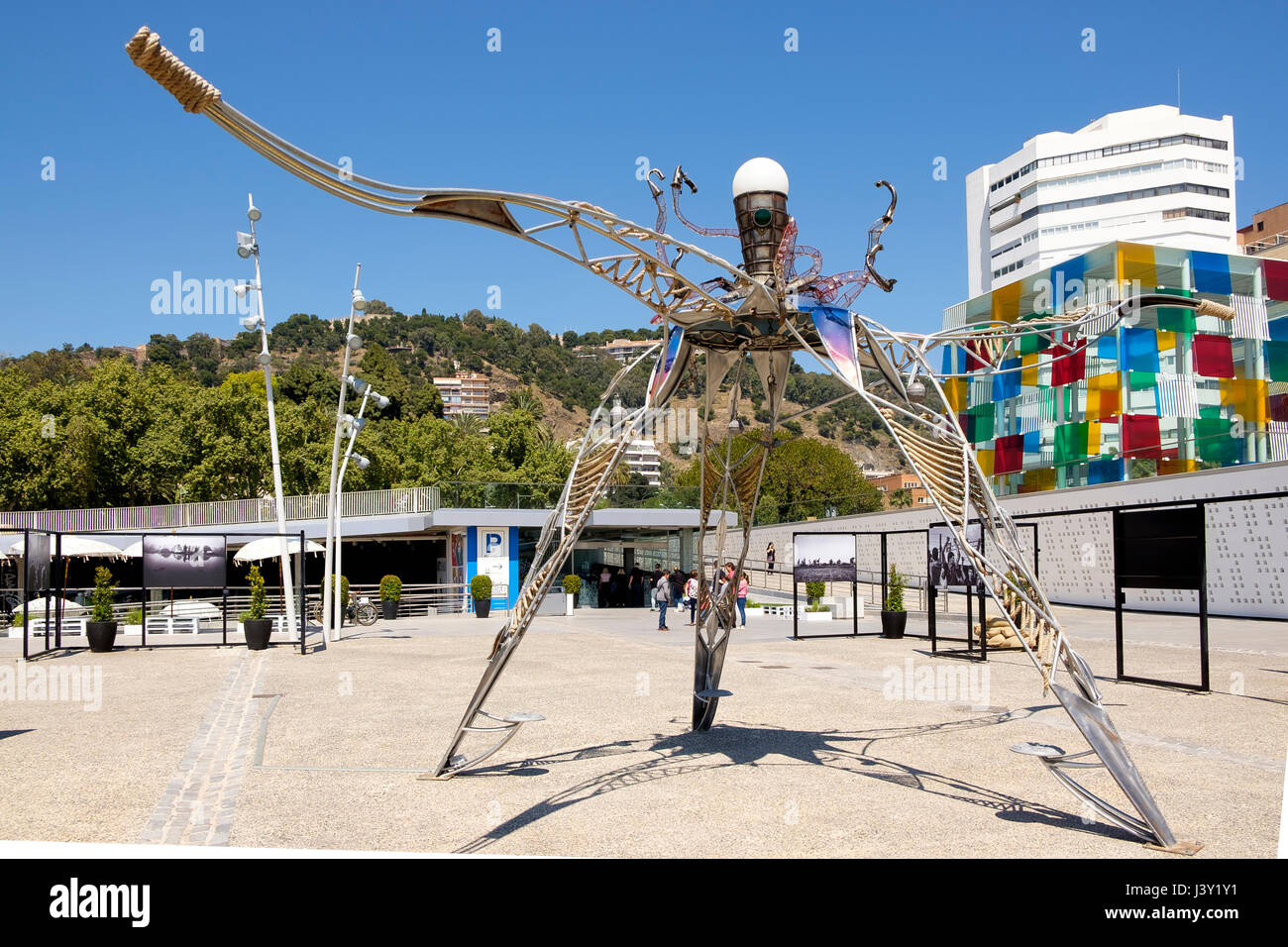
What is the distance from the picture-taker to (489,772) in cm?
828

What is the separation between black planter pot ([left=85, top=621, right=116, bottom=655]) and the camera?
66.8 feet

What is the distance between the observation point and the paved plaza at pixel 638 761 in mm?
6461

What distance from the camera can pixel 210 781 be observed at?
8156 millimetres

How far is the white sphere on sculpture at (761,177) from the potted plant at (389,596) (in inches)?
1016

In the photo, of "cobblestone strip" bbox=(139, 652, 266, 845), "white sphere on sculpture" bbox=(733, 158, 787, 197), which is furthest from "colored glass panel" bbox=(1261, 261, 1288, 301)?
"cobblestone strip" bbox=(139, 652, 266, 845)

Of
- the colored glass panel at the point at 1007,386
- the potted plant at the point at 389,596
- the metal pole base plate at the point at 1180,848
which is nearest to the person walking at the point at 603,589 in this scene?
the potted plant at the point at 389,596

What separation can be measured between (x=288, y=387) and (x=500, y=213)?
7150 cm

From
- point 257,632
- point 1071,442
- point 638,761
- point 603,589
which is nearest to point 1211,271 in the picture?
point 1071,442

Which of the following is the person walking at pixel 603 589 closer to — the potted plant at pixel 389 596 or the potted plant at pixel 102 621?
the potted plant at pixel 389 596

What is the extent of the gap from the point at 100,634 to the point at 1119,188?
98408 mm

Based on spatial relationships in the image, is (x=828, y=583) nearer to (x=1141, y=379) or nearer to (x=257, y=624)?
(x=1141, y=379)

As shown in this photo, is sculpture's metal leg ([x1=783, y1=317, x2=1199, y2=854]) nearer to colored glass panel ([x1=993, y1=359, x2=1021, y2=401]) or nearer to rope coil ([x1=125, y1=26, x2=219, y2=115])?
rope coil ([x1=125, y1=26, x2=219, y2=115])
